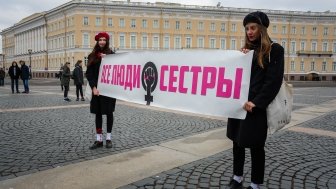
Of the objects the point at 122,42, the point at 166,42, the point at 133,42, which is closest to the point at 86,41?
the point at 122,42

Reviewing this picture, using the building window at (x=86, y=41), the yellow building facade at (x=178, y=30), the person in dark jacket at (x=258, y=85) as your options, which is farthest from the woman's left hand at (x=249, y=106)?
the building window at (x=86, y=41)

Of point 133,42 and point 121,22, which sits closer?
point 121,22

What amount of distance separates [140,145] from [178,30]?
211ft

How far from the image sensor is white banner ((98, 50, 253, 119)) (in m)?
3.45

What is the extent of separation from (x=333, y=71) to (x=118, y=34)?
5000 cm

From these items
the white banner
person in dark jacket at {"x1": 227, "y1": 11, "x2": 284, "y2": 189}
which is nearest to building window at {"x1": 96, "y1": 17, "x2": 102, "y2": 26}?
the white banner

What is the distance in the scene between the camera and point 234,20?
69.9 meters

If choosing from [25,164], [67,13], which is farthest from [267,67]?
[67,13]

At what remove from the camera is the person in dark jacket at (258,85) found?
3094mm

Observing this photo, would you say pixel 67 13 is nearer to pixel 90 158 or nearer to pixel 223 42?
pixel 223 42

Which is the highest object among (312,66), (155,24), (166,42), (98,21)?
(98,21)

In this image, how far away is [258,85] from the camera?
3.24m

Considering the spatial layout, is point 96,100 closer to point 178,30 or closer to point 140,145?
point 140,145

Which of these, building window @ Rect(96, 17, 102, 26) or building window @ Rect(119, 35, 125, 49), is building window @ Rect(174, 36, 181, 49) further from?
building window @ Rect(96, 17, 102, 26)
